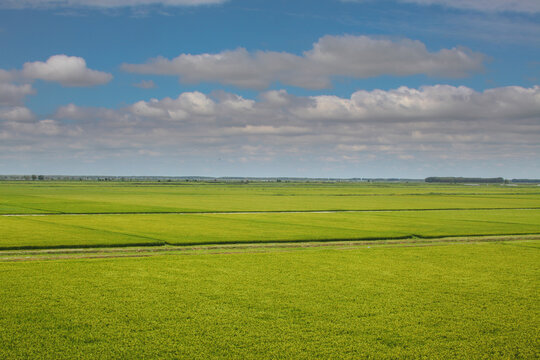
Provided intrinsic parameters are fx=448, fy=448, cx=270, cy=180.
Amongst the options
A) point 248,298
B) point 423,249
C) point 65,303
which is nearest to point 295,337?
point 248,298

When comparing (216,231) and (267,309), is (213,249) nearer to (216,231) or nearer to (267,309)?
(216,231)

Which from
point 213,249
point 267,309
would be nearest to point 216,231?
point 213,249

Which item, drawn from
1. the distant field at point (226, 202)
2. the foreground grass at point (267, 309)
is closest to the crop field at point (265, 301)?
the foreground grass at point (267, 309)

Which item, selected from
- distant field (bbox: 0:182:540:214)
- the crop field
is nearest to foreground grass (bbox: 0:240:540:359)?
the crop field

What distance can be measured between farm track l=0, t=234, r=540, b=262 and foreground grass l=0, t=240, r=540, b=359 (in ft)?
9.42

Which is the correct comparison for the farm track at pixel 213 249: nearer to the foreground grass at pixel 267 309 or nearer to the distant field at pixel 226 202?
the foreground grass at pixel 267 309

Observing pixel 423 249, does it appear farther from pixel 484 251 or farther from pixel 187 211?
pixel 187 211

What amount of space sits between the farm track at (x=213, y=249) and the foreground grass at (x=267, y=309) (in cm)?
→ 287

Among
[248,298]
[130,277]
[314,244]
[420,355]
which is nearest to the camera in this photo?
[420,355]

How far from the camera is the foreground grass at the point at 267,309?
10.0 metres

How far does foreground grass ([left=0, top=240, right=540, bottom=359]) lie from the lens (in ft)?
33.0

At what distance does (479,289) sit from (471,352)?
6.17 m

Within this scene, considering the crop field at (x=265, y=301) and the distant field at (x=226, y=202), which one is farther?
the distant field at (x=226, y=202)

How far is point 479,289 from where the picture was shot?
50.7ft
